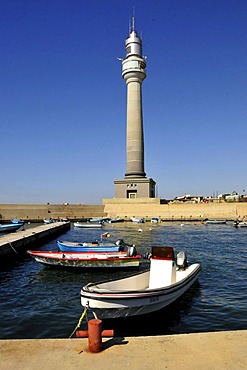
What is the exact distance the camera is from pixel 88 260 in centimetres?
2205

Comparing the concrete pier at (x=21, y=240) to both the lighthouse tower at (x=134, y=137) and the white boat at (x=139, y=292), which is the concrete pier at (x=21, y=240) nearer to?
the white boat at (x=139, y=292)

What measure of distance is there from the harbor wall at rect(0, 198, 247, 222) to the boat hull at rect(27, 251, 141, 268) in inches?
2271

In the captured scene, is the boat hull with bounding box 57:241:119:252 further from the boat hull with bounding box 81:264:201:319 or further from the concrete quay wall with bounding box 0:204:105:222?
the concrete quay wall with bounding box 0:204:105:222

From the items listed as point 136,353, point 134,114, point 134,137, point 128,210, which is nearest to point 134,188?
point 128,210

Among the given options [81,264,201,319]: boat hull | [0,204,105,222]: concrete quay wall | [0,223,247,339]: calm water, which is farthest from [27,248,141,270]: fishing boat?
[0,204,105,222]: concrete quay wall

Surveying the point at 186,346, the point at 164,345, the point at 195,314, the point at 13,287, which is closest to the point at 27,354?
the point at 164,345

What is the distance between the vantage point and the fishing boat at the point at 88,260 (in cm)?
2202

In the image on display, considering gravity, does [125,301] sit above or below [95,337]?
below

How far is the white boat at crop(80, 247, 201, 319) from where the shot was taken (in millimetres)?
11227

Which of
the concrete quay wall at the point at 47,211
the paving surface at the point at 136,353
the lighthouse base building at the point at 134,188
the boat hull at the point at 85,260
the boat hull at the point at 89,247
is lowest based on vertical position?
the boat hull at the point at 85,260

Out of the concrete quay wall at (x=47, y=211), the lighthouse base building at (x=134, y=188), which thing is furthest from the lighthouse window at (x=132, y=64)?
the concrete quay wall at (x=47, y=211)

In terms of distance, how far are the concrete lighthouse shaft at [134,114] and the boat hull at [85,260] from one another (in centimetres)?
6194

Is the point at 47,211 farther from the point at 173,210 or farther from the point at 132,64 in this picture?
the point at 132,64

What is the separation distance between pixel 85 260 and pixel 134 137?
2505 inches
